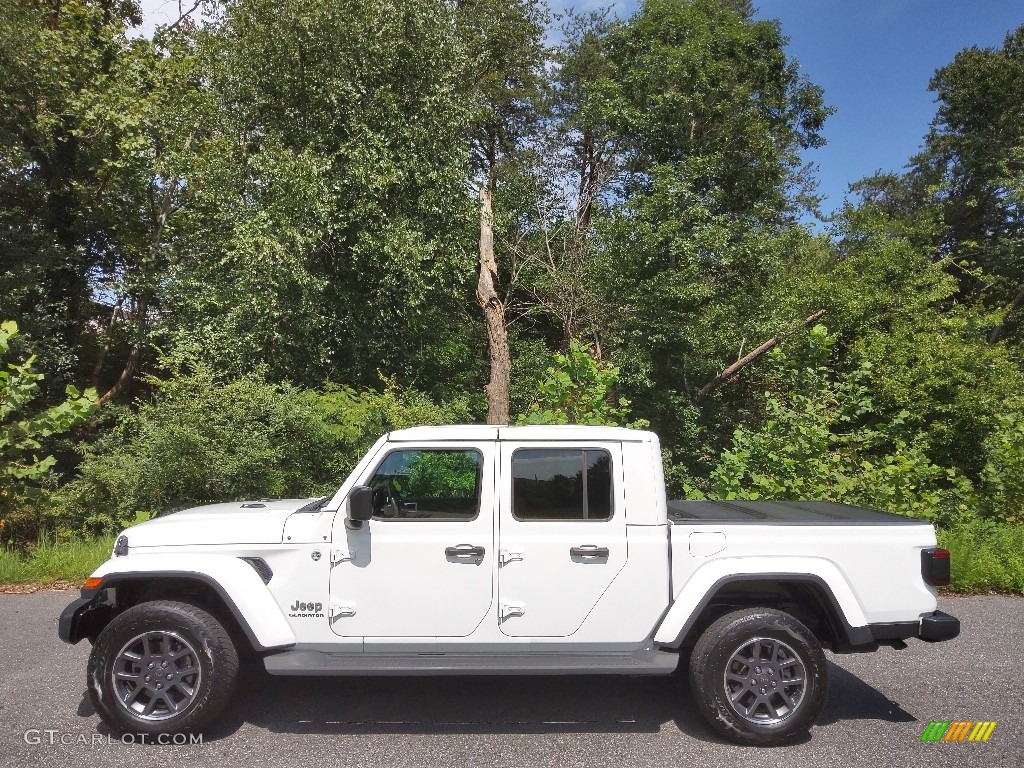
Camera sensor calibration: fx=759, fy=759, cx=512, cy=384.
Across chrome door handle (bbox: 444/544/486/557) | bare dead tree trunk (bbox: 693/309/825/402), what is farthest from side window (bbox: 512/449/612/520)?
bare dead tree trunk (bbox: 693/309/825/402)

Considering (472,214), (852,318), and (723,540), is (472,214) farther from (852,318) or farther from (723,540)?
(723,540)

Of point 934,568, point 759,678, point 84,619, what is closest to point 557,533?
point 759,678

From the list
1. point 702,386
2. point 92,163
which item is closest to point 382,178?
point 92,163

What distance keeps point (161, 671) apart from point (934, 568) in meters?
4.45

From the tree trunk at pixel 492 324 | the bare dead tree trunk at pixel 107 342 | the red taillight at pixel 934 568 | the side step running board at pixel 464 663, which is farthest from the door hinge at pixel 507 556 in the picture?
the bare dead tree trunk at pixel 107 342

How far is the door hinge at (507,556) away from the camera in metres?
4.36

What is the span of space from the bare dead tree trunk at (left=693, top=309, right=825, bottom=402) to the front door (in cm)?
1230

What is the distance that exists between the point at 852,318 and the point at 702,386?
3.23 meters

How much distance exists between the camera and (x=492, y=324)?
1742 cm

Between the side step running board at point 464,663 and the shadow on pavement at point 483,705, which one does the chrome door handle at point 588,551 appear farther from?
the shadow on pavement at point 483,705

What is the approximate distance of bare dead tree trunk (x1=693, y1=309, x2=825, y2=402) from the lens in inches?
622

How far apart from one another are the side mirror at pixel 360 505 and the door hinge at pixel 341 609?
472 millimetres

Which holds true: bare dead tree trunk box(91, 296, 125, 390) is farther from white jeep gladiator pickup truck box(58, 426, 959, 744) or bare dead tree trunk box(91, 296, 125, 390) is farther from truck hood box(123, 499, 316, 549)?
white jeep gladiator pickup truck box(58, 426, 959, 744)

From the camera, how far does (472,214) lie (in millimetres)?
14680
